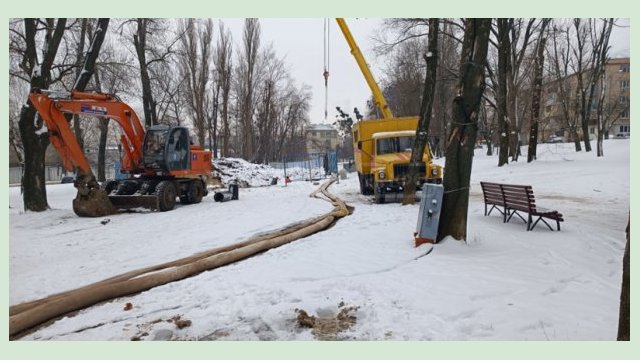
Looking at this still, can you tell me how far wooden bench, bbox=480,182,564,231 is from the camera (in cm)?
825

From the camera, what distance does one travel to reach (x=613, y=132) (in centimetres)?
6191

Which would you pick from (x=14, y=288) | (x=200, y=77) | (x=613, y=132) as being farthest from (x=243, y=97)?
(x=613, y=132)

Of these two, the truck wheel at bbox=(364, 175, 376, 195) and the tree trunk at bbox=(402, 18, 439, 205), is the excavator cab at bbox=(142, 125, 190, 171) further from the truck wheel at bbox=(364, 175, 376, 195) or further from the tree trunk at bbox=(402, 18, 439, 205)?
the tree trunk at bbox=(402, 18, 439, 205)

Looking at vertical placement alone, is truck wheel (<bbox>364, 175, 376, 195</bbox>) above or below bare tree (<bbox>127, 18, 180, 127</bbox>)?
below

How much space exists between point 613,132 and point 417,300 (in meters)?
70.7

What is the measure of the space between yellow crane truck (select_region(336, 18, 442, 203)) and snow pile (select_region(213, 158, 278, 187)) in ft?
41.2

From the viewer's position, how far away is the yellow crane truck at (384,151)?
1398cm

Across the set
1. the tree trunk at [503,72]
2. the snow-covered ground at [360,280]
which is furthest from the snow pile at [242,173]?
the snow-covered ground at [360,280]

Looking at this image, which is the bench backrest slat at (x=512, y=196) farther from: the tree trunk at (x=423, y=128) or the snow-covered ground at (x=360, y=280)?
the tree trunk at (x=423, y=128)

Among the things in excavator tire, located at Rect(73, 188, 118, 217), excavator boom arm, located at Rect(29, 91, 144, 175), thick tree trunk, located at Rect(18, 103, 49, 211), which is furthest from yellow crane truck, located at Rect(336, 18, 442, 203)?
thick tree trunk, located at Rect(18, 103, 49, 211)

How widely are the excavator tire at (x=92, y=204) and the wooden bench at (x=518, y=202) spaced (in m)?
10.9

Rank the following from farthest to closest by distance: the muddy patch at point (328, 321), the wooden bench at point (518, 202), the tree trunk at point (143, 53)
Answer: the tree trunk at point (143, 53) → the wooden bench at point (518, 202) → the muddy patch at point (328, 321)

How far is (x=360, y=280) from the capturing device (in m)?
5.50

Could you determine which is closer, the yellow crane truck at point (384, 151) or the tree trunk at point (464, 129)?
the tree trunk at point (464, 129)
